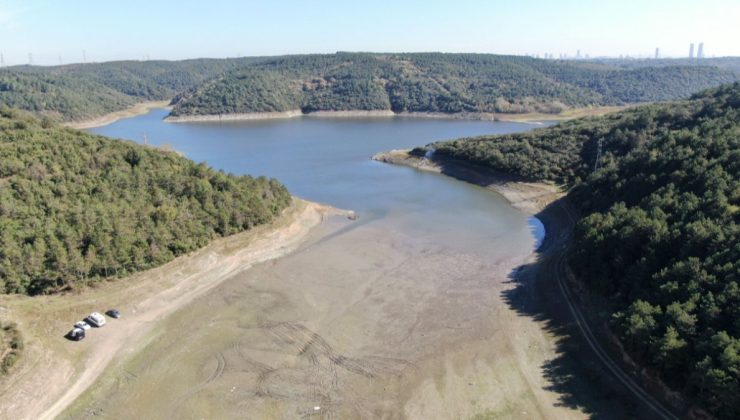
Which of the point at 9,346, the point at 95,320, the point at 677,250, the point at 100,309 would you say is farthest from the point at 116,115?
the point at 677,250

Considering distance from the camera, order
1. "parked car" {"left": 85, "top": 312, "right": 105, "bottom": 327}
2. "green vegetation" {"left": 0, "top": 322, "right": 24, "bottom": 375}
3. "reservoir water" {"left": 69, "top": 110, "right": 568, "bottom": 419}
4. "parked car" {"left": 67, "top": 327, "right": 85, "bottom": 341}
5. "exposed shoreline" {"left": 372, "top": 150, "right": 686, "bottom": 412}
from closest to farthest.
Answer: "reservoir water" {"left": 69, "top": 110, "right": 568, "bottom": 419}
"green vegetation" {"left": 0, "top": 322, "right": 24, "bottom": 375}
"exposed shoreline" {"left": 372, "top": 150, "right": 686, "bottom": 412}
"parked car" {"left": 67, "top": 327, "right": 85, "bottom": 341}
"parked car" {"left": 85, "top": 312, "right": 105, "bottom": 327}

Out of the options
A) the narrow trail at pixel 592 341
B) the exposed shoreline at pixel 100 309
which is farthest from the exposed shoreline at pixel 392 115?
the exposed shoreline at pixel 100 309

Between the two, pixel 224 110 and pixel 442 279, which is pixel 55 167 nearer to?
pixel 442 279

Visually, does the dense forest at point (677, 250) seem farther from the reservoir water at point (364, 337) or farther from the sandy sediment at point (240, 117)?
the sandy sediment at point (240, 117)

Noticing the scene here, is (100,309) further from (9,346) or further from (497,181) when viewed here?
(497,181)

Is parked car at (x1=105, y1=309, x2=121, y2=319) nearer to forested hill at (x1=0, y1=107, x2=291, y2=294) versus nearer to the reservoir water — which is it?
the reservoir water

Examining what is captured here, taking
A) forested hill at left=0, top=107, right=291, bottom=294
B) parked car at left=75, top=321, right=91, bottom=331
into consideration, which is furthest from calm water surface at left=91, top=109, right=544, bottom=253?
parked car at left=75, top=321, right=91, bottom=331
